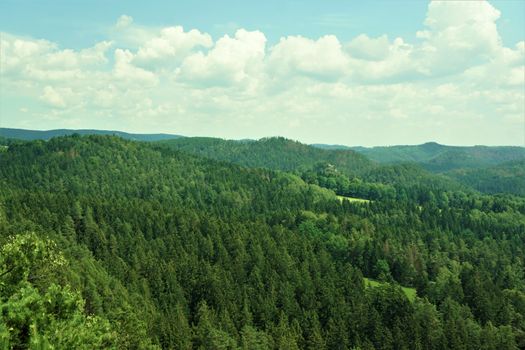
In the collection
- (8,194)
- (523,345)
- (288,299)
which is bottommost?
(523,345)

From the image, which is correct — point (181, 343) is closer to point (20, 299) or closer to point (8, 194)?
point (20, 299)

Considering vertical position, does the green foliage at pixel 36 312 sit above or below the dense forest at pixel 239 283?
above

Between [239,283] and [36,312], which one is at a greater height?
[36,312]

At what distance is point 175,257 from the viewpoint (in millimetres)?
121312

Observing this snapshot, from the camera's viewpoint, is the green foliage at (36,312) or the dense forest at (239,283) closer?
the green foliage at (36,312)

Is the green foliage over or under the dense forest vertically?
over

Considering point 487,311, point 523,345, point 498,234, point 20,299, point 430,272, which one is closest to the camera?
point 20,299

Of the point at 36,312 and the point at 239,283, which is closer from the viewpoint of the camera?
the point at 36,312

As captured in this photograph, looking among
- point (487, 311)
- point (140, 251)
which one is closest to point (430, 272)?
Result: point (487, 311)

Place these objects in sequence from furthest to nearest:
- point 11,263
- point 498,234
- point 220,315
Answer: point 498,234
point 220,315
point 11,263

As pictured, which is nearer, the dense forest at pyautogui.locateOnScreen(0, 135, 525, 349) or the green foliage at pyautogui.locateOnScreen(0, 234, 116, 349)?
the green foliage at pyautogui.locateOnScreen(0, 234, 116, 349)

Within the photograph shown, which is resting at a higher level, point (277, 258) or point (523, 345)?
point (277, 258)

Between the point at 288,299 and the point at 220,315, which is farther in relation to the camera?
the point at 288,299

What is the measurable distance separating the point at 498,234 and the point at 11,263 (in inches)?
7528
